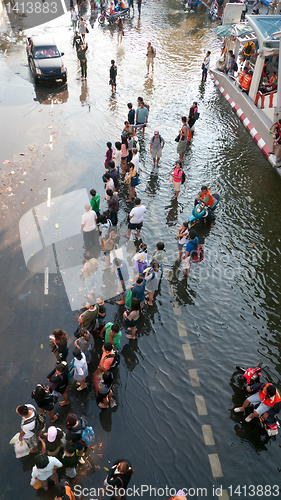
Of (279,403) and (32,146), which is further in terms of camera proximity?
(32,146)

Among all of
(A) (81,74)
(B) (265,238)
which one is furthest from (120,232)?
(A) (81,74)

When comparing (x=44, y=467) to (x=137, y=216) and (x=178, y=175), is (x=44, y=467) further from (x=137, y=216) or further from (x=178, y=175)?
(x=178, y=175)

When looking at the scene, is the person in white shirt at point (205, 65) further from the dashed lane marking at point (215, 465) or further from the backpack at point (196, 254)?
the dashed lane marking at point (215, 465)

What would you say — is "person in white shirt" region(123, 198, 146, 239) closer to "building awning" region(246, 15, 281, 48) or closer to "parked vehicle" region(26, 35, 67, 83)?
"building awning" region(246, 15, 281, 48)

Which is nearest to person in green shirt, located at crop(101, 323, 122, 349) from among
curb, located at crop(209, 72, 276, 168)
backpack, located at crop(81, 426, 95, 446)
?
backpack, located at crop(81, 426, 95, 446)

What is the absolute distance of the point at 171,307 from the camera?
30.2 ft

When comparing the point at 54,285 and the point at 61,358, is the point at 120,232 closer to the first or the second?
the point at 54,285

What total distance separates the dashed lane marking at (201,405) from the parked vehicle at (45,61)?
18.1 metres

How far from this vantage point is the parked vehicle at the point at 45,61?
62.0 feet

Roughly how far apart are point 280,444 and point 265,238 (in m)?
6.25

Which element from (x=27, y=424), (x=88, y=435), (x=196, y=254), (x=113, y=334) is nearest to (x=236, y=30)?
(x=196, y=254)

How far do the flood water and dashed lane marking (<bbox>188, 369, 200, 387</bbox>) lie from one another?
0.12 meters

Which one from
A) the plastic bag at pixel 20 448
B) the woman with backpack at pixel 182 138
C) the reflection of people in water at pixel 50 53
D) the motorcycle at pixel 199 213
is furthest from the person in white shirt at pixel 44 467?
the reflection of people in water at pixel 50 53

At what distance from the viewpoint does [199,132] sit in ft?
54.1
